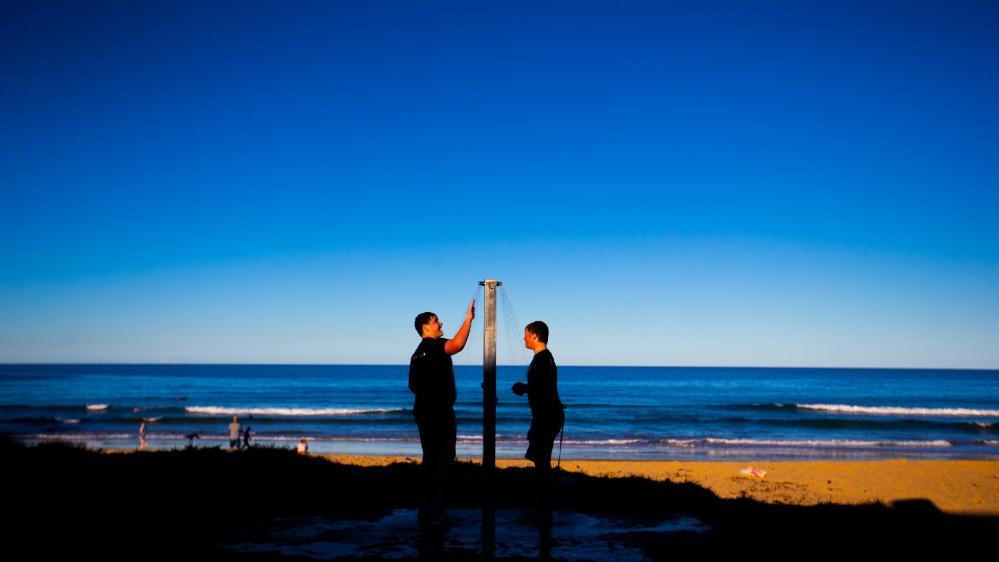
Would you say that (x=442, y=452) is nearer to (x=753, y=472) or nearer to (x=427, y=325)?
(x=427, y=325)

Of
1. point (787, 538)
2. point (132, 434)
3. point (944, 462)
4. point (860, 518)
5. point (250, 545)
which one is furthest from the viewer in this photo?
point (132, 434)

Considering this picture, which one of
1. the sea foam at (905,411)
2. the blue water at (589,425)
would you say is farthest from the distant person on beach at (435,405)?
the sea foam at (905,411)

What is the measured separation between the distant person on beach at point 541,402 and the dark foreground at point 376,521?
72 centimetres

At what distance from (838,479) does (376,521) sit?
42.2 feet

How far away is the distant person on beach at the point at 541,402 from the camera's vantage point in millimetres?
6062

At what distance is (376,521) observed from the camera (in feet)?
21.7

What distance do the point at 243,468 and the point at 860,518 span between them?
815 centimetres

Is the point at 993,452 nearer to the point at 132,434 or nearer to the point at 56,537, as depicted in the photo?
the point at 56,537

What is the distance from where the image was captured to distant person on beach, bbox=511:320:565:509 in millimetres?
6062

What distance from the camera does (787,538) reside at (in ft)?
19.4

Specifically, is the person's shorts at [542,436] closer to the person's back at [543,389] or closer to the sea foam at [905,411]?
the person's back at [543,389]

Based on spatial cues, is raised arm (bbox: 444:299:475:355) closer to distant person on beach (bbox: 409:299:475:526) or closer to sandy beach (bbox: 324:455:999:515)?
distant person on beach (bbox: 409:299:475:526)

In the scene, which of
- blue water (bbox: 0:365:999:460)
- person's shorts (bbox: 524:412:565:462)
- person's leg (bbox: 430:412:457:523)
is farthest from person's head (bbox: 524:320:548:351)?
blue water (bbox: 0:365:999:460)

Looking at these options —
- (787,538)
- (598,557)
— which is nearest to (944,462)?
(787,538)
